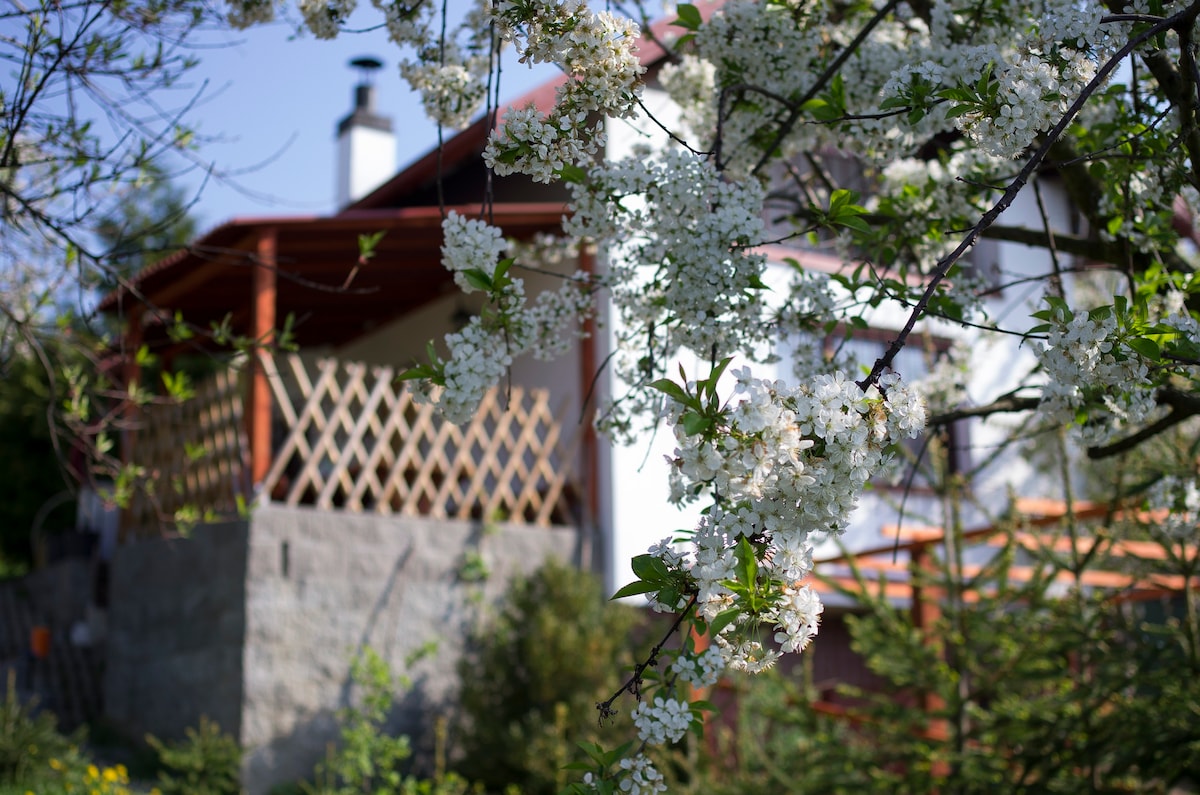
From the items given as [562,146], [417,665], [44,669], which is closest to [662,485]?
[417,665]

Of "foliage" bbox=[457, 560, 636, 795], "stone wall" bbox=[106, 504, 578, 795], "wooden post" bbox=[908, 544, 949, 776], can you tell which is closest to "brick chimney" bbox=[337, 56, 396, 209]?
"stone wall" bbox=[106, 504, 578, 795]

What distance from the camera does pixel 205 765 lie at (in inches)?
261

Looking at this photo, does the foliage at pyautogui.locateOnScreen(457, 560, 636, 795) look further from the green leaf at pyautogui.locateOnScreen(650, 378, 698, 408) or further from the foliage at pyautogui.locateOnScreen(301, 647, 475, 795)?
the green leaf at pyautogui.locateOnScreen(650, 378, 698, 408)

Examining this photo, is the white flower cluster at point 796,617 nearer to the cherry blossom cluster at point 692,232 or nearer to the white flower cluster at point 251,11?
the cherry blossom cluster at point 692,232

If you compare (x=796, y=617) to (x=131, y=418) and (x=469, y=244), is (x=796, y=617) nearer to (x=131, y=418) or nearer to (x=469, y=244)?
(x=469, y=244)

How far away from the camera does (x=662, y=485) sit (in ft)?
29.8

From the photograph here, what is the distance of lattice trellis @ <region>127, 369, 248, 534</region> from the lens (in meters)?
7.97

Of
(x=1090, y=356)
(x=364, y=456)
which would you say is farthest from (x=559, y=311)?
(x=364, y=456)

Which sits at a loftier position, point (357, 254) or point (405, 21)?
point (357, 254)

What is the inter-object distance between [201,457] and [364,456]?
1118mm

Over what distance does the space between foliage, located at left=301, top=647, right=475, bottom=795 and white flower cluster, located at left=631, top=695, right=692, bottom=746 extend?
3.95m

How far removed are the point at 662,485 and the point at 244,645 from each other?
3.24 metres

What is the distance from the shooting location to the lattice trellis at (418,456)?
7.87m

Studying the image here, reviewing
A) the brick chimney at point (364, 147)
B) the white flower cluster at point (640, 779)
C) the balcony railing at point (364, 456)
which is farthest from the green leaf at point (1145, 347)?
the brick chimney at point (364, 147)
